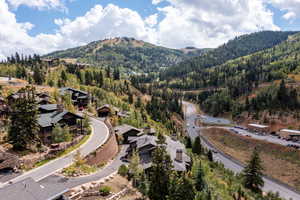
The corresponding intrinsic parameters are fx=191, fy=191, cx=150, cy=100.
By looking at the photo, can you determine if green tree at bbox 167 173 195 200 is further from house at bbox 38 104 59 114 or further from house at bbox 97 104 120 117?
house at bbox 97 104 120 117

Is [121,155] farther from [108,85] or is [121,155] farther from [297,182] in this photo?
[108,85]

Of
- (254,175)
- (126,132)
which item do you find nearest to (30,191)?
(126,132)

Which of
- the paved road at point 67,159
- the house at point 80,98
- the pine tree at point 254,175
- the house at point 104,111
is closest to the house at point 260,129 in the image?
the pine tree at point 254,175

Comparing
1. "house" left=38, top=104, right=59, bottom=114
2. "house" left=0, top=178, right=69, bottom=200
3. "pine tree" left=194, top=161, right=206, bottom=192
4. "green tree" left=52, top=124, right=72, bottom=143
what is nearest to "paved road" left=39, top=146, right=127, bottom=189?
"house" left=0, top=178, right=69, bottom=200

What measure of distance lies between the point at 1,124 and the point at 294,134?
103360 mm

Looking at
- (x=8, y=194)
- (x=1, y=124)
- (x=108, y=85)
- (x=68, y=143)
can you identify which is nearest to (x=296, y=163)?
(x=68, y=143)

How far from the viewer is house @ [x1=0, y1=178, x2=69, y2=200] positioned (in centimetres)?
1552

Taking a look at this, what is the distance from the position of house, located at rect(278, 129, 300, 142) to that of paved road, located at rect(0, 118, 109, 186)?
80.9 m

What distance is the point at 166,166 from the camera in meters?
23.1

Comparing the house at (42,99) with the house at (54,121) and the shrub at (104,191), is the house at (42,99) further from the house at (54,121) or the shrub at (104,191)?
the shrub at (104,191)

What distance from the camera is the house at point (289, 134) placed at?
270 ft

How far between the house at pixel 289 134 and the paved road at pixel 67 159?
80.9 meters

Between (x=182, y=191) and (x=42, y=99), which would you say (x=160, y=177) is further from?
(x=42, y=99)

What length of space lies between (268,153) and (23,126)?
80.5m
